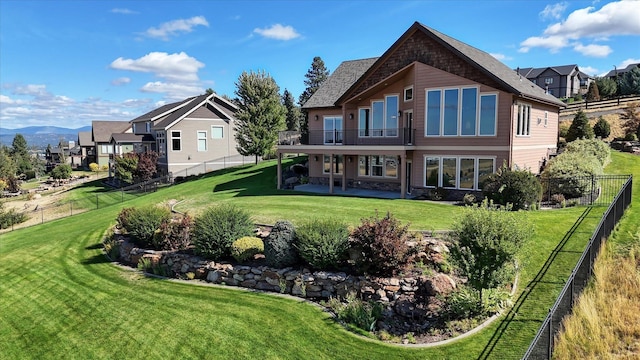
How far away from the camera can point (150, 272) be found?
46.4 ft

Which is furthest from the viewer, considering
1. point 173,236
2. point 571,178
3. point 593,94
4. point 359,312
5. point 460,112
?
point 593,94

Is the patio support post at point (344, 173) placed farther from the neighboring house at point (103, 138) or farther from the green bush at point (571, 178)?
the neighboring house at point (103, 138)

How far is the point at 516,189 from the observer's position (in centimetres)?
1711

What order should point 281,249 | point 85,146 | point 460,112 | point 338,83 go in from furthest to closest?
1. point 85,146
2. point 338,83
3. point 460,112
4. point 281,249

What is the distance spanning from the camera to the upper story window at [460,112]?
2094 cm

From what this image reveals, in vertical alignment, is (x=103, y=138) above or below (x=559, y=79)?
below

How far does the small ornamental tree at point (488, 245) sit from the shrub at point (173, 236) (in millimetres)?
9496

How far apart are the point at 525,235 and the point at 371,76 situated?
18.1m

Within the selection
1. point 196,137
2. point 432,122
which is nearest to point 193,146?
point 196,137

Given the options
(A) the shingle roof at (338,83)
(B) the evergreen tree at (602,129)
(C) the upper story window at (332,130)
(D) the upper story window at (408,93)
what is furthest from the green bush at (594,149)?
(A) the shingle roof at (338,83)

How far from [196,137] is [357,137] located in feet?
72.6

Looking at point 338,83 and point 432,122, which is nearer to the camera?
point 432,122

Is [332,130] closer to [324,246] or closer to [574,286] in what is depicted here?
[324,246]

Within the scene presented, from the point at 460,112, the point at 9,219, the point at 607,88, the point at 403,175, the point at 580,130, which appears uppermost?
the point at 607,88
